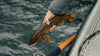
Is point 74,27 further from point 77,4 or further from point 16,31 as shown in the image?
point 16,31

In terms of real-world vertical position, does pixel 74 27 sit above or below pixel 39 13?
below

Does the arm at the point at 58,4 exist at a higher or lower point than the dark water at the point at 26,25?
higher

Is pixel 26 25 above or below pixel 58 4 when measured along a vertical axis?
below

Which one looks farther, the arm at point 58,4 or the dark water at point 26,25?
the dark water at point 26,25

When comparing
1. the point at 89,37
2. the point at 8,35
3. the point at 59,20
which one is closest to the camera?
the point at 89,37

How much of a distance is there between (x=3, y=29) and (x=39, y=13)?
921 mm

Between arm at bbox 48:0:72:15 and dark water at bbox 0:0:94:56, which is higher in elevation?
arm at bbox 48:0:72:15

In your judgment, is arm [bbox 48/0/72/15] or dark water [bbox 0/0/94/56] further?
dark water [bbox 0/0/94/56]

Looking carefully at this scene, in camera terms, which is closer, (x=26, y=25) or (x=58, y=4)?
(x=58, y=4)

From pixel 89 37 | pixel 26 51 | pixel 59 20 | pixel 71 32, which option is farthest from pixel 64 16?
pixel 89 37

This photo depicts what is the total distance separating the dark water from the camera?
3066 millimetres

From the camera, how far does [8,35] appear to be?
3.26 m

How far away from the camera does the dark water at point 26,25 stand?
10.1ft

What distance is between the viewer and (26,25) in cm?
344
